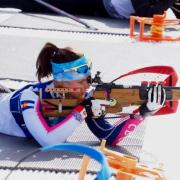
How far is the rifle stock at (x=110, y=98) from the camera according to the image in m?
3.34

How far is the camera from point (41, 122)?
331cm

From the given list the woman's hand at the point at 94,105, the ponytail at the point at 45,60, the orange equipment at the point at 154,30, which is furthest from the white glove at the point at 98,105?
the orange equipment at the point at 154,30

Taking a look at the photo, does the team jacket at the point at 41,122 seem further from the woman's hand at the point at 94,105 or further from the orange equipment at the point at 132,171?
the orange equipment at the point at 132,171

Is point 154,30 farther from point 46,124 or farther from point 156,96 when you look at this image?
point 46,124

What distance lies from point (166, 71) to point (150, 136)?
0.42 meters

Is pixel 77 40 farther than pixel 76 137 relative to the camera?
Yes

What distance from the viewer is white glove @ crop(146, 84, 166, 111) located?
3.30 m

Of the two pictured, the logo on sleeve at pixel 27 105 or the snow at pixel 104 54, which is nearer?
the logo on sleeve at pixel 27 105

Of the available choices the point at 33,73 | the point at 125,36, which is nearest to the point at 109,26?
the point at 125,36

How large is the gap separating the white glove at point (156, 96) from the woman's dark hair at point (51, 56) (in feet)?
1.48

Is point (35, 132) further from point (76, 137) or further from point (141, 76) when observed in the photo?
point (141, 76)

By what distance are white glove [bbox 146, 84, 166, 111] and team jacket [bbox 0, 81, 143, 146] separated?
16 cm

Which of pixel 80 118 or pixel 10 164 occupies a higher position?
pixel 80 118

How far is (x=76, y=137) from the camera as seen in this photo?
3619mm
